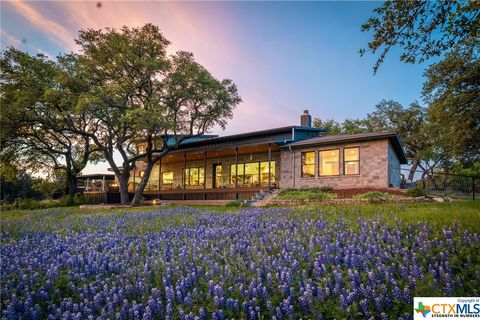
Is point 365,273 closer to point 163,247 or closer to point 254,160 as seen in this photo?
point 163,247

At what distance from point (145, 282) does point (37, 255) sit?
2.42 meters

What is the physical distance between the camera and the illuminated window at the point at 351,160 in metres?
22.4

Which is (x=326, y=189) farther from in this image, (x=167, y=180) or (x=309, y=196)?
(x=167, y=180)

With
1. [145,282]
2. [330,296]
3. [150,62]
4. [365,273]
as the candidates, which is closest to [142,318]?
[145,282]

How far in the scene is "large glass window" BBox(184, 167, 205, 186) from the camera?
110ft

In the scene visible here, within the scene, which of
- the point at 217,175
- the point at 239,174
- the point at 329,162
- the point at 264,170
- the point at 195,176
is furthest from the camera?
the point at 195,176

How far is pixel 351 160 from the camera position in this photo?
74.5 ft

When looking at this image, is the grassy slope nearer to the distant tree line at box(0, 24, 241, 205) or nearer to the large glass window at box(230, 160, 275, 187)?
the distant tree line at box(0, 24, 241, 205)

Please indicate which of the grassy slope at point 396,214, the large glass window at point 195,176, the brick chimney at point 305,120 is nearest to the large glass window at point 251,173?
the large glass window at point 195,176

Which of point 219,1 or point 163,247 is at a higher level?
point 219,1

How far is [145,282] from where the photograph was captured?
3.54m

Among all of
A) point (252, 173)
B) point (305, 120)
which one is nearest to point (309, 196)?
point (252, 173)

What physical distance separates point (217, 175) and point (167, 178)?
283 inches

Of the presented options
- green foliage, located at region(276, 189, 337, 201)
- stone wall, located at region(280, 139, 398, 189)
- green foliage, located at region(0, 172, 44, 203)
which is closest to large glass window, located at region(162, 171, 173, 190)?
stone wall, located at region(280, 139, 398, 189)
